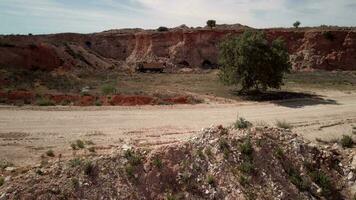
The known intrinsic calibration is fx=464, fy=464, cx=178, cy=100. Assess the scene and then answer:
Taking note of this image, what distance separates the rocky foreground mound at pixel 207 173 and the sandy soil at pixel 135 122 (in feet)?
7.09

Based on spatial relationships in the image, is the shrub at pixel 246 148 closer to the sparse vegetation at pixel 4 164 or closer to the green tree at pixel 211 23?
the sparse vegetation at pixel 4 164

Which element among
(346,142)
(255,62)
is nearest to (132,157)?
(346,142)

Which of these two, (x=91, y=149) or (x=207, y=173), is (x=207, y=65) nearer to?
(x=91, y=149)

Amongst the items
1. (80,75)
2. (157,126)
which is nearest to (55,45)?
(80,75)

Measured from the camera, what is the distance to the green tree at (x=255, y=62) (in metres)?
30.0

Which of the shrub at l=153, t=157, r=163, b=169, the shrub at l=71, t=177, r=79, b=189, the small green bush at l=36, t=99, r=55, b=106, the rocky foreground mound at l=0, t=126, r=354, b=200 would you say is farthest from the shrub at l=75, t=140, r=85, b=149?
the small green bush at l=36, t=99, r=55, b=106

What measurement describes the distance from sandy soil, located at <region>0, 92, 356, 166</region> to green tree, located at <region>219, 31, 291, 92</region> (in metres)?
3.05

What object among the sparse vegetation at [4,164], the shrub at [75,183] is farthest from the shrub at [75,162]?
→ the sparse vegetation at [4,164]

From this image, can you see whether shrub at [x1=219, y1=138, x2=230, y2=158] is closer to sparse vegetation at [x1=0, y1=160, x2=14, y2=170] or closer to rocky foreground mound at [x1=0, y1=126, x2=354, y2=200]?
rocky foreground mound at [x1=0, y1=126, x2=354, y2=200]

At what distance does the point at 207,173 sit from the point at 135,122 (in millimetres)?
8245

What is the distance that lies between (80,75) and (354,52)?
3348cm

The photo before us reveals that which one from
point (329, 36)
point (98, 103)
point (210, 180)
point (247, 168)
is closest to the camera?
point (210, 180)

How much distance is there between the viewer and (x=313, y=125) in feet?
67.7

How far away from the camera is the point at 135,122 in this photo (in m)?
20.4
